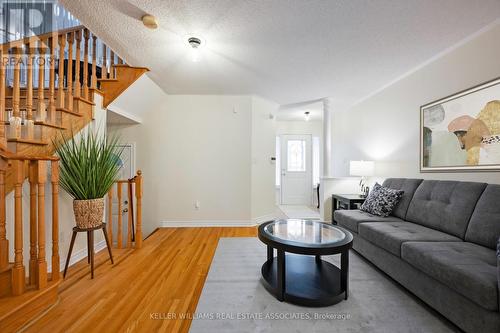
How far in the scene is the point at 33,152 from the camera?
1.79 meters

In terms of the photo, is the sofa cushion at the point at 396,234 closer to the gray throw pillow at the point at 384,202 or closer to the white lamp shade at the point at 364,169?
the gray throw pillow at the point at 384,202

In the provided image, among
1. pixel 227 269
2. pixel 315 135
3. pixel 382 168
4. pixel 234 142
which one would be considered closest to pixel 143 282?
pixel 227 269

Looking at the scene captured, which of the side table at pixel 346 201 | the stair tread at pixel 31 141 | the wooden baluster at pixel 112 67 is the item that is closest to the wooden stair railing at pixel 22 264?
the stair tread at pixel 31 141

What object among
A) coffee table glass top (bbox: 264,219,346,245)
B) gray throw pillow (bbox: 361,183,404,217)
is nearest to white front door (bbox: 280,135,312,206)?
gray throw pillow (bbox: 361,183,404,217)

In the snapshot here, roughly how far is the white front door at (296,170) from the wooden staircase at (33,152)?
4.26 metres

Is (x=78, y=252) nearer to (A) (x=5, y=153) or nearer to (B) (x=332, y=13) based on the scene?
(A) (x=5, y=153)

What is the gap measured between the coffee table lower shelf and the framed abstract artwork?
5.91ft

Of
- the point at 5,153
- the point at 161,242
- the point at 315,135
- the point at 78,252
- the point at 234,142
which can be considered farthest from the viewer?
the point at 315,135

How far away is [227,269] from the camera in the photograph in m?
2.10

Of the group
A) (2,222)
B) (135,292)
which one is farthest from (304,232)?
(2,222)

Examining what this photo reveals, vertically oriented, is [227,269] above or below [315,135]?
below

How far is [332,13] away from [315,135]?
421 centimetres

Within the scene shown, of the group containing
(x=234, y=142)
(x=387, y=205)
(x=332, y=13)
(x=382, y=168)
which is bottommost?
(x=387, y=205)

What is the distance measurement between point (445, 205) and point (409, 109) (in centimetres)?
149
